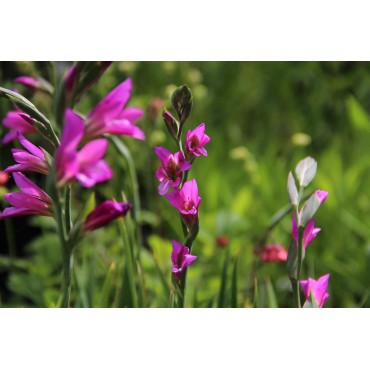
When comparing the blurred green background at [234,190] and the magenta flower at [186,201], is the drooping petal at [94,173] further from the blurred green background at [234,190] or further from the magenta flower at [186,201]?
the blurred green background at [234,190]

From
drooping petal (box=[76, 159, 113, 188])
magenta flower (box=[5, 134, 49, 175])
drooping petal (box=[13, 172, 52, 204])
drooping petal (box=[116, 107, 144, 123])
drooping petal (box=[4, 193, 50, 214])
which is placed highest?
drooping petal (box=[116, 107, 144, 123])

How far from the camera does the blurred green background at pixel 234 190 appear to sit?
1.03m

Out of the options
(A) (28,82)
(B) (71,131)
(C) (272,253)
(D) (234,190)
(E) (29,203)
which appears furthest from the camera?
(D) (234,190)

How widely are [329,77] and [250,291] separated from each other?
3.45 feet

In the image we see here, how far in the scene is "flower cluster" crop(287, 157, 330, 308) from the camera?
1.90ft

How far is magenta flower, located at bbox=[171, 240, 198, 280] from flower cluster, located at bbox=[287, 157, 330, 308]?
103mm

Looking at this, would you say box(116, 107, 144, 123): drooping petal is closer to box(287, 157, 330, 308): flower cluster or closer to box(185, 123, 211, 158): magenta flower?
box(185, 123, 211, 158): magenta flower

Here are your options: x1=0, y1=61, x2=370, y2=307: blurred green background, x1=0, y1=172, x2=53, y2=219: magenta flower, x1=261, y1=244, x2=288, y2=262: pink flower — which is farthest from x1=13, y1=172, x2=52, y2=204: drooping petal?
x1=261, y1=244, x2=288, y2=262: pink flower

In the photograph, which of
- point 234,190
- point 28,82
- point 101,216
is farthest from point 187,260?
point 234,190

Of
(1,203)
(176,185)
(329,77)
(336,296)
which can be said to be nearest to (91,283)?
(1,203)

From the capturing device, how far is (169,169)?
0.58 meters

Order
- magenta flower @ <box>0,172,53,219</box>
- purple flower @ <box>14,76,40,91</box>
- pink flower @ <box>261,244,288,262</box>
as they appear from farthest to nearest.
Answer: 1. pink flower @ <box>261,244,288,262</box>
2. purple flower @ <box>14,76,40,91</box>
3. magenta flower @ <box>0,172,53,219</box>

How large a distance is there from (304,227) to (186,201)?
0.39 ft

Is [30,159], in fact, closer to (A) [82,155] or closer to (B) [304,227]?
(A) [82,155]
